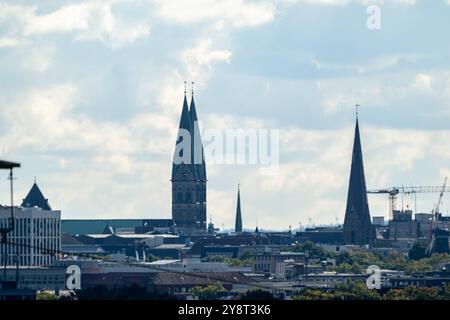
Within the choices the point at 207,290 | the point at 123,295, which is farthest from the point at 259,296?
the point at 207,290

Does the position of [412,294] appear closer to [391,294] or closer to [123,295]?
[391,294]

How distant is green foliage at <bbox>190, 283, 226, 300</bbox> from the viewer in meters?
179

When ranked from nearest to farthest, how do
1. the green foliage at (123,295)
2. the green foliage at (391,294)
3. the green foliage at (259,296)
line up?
the green foliage at (259,296) < the green foliage at (123,295) < the green foliage at (391,294)

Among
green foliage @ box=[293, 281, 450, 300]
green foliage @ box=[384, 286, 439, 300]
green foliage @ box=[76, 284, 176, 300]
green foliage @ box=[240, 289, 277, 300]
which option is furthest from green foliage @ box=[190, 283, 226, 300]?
green foliage @ box=[240, 289, 277, 300]

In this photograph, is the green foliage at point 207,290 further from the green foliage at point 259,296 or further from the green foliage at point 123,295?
the green foliage at point 259,296

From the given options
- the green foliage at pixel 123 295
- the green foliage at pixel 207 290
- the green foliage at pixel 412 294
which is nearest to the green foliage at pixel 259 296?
the green foliage at pixel 123 295

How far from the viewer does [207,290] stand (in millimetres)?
186875

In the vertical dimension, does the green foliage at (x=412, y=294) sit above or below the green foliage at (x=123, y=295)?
above

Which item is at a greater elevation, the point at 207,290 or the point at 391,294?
the point at 207,290

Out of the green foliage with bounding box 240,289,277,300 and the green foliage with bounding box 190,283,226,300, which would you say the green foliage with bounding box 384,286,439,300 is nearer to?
the green foliage with bounding box 190,283,226,300

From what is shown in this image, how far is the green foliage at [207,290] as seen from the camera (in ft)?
587

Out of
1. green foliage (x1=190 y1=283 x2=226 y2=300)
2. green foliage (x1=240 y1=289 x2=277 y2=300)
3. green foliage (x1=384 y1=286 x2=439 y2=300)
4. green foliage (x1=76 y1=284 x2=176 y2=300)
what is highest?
green foliage (x1=190 y1=283 x2=226 y2=300)
